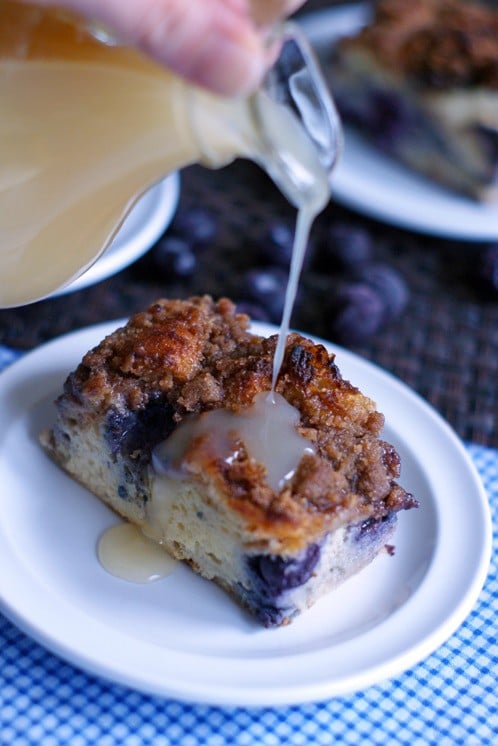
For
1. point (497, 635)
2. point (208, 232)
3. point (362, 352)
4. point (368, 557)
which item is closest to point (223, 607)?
point (368, 557)

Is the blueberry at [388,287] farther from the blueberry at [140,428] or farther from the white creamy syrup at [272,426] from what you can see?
the blueberry at [140,428]

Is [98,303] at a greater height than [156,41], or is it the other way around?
[156,41]

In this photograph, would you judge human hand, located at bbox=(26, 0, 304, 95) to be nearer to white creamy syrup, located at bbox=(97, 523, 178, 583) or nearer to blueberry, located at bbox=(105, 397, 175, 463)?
blueberry, located at bbox=(105, 397, 175, 463)

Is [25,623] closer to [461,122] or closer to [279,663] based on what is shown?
[279,663]

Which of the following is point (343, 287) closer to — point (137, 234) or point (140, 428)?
point (137, 234)

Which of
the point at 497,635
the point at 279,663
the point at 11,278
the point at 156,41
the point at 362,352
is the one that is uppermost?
the point at 156,41

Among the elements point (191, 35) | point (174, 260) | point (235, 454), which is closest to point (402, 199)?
point (174, 260)
